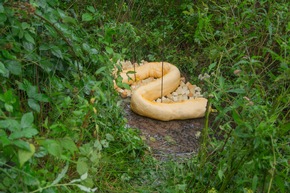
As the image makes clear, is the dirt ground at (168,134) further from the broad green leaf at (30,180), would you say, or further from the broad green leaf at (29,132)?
the broad green leaf at (29,132)

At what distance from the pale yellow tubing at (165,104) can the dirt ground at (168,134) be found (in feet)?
0.18

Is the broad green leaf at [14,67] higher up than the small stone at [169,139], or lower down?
higher up

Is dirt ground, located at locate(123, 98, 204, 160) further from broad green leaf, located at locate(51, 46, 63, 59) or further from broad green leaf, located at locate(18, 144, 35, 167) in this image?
broad green leaf, located at locate(18, 144, 35, 167)

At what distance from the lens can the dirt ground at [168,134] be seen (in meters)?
3.99

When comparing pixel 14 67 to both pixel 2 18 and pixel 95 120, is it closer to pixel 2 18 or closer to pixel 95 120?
pixel 2 18

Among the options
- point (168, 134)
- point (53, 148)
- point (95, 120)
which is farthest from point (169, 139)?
point (53, 148)

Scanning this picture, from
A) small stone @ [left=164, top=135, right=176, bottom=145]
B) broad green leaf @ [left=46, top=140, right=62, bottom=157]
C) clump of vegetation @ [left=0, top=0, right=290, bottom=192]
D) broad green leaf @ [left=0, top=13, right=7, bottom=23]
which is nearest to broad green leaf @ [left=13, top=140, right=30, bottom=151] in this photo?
clump of vegetation @ [left=0, top=0, right=290, bottom=192]

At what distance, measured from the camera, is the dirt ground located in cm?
399

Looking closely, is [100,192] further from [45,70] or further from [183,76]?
[183,76]

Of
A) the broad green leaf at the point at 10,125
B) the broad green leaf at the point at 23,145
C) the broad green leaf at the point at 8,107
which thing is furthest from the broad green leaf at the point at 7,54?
the broad green leaf at the point at 23,145

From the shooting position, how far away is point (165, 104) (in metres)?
4.57

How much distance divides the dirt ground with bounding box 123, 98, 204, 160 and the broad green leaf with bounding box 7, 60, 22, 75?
62.2 inches

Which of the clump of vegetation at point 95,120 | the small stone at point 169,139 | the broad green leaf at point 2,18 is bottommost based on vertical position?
the small stone at point 169,139

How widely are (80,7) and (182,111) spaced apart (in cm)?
137
